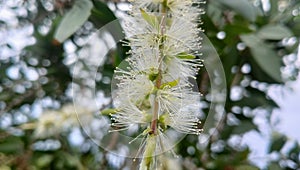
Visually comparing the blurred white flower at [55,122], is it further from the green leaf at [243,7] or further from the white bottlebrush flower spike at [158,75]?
the white bottlebrush flower spike at [158,75]

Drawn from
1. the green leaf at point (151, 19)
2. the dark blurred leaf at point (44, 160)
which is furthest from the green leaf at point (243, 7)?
the dark blurred leaf at point (44, 160)

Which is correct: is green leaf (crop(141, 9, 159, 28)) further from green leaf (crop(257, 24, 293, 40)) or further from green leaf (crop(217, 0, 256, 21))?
green leaf (crop(257, 24, 293, 40))

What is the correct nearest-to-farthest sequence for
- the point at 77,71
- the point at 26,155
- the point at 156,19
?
the point at 156,19
the point at 77,71
the point at 26,155

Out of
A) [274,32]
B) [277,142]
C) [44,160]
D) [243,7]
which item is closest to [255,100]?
[277,142]

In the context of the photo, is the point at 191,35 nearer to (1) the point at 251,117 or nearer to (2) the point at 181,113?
(2) the point at 181,113

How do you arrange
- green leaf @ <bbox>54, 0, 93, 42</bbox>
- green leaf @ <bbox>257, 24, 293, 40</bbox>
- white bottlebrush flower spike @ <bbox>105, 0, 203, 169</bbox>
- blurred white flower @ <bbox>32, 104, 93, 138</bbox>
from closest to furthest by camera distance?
white bottlebrush flower spike @ <bbox>105, 0, 203, 169</bbox> < green leaf @ <bbox>54, 0, 93, 42</bbox> < green leaf @ <bbox>257, 24, 293, 40</bbox> < blurred white flower @ <bbox>32, 104, 93, 138</bbox>

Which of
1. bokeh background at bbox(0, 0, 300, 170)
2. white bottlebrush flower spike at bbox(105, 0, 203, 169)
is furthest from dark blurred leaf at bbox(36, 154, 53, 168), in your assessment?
white bottlebrush flower spike at bbox(105, 0, 203, 169)

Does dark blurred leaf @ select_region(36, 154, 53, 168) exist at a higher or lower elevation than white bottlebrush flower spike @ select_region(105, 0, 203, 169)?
lower


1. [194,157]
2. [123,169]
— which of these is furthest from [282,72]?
[123,169]
